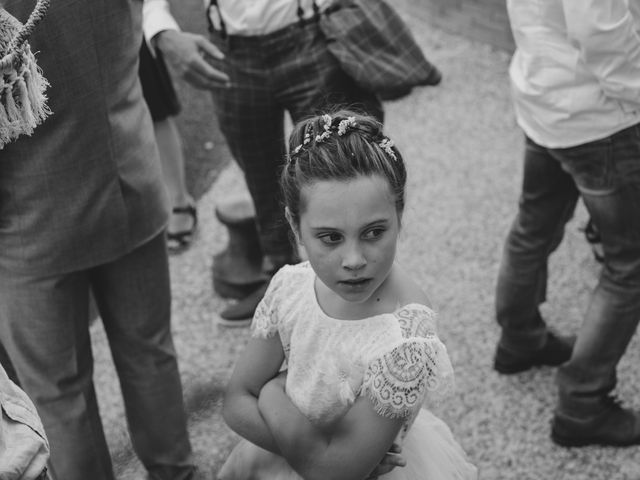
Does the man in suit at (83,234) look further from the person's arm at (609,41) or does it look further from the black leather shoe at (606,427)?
the black leather shoe at (606,427)

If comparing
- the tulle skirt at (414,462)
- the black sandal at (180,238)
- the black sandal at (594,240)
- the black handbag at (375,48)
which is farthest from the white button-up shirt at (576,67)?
the black sandal at (180,238)

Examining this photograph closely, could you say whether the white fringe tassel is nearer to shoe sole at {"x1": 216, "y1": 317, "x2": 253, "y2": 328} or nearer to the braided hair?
the braided hair

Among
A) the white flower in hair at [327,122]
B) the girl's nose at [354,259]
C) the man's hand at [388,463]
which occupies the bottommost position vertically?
the man's hand at [388,463]

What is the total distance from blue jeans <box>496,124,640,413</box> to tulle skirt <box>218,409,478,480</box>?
86cm

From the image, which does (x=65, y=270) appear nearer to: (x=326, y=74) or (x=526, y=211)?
(x=326, y=74)

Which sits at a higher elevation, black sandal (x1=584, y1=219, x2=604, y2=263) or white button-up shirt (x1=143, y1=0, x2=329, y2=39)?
white button-up shirt (x1=143, y1=0, x2=329, y2=39)

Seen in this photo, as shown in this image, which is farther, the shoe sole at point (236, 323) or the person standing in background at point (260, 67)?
the shoe sole at point (236, 323)

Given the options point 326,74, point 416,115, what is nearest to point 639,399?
point 326,74

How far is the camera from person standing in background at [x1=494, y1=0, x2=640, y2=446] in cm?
231

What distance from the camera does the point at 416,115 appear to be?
18.1 ft

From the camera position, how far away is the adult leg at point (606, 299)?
244 centimetres

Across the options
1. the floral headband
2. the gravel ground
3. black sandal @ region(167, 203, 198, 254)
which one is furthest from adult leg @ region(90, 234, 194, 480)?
black sandal @ region(167, 203, 198, 254)

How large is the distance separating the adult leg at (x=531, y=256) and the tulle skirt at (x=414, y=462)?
105cm

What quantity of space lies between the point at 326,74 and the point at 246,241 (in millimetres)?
1173
